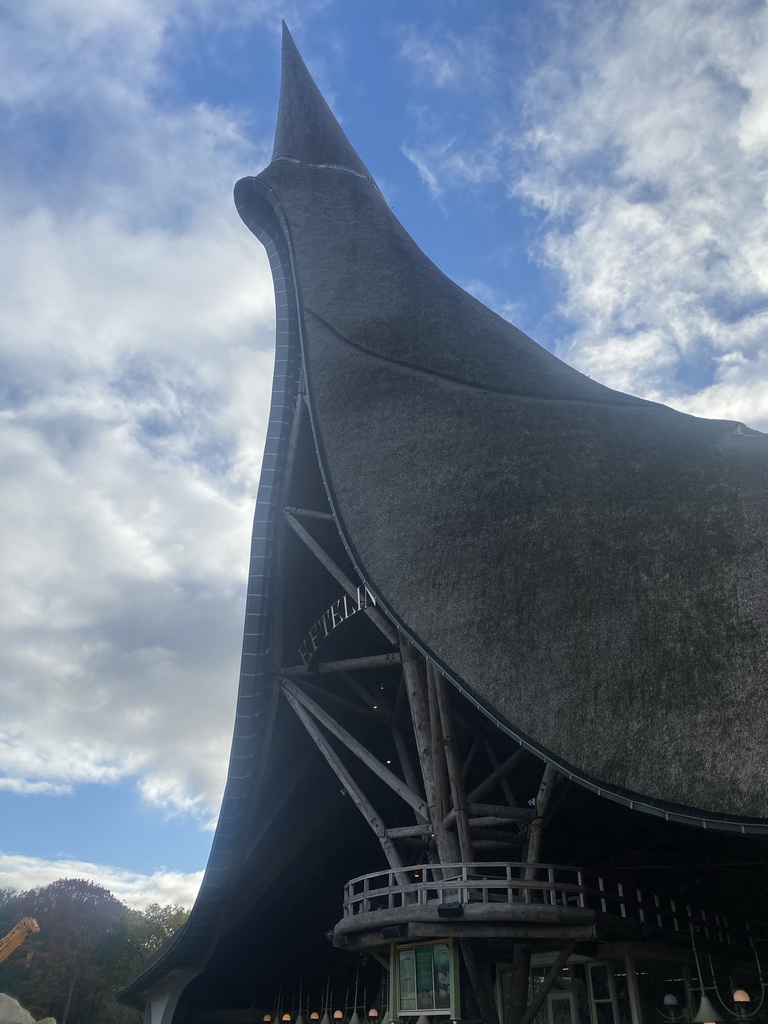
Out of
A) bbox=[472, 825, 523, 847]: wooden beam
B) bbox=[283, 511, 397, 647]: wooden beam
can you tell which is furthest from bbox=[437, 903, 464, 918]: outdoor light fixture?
bbox=[283, 511, 397, 647]: wooden beam

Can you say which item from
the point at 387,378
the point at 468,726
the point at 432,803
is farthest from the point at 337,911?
the point at 387,378

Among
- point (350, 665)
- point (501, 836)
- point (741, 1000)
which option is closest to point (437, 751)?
point (501, 836)

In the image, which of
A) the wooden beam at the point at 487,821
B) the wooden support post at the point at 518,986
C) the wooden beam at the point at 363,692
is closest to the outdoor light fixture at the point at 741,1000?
the wooden support post at the point at 518,986

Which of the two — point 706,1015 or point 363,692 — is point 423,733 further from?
point 706,1015

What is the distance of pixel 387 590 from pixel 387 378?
642cm

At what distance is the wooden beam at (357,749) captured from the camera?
15.2m

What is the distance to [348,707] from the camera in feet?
61.9

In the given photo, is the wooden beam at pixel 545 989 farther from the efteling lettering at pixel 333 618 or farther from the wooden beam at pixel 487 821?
the efteling lettering at pixel 333 618

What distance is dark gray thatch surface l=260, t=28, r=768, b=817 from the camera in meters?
10.6

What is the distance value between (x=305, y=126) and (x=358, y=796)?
26166 mm

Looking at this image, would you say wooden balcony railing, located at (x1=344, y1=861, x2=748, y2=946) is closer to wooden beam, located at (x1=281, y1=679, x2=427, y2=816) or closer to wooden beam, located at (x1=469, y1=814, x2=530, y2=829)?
wooden beam, located at (x1=469, y1=814, x2=530, y2=829)

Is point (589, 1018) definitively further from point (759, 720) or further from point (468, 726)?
point (759, 720)

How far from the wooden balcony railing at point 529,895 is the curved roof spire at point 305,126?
2469 cm

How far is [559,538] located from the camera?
1326cm
